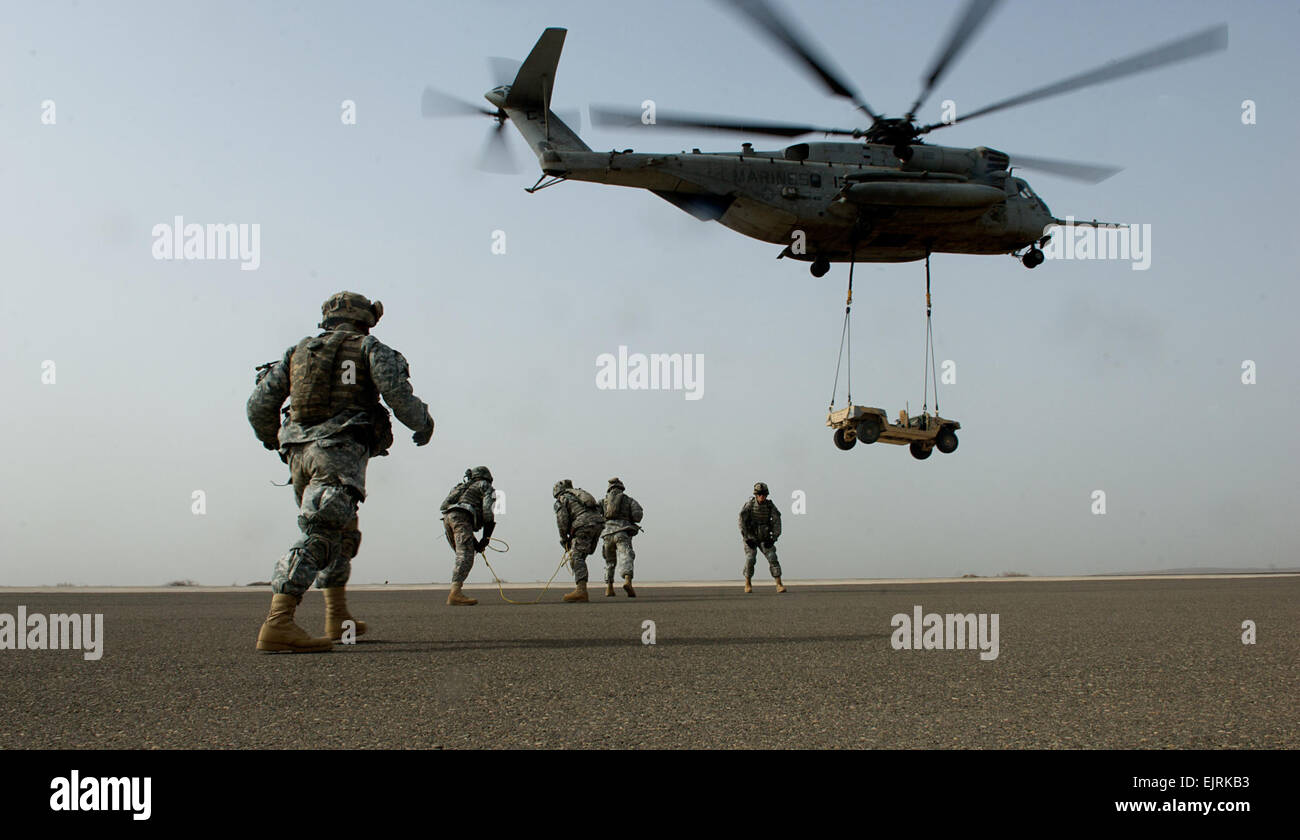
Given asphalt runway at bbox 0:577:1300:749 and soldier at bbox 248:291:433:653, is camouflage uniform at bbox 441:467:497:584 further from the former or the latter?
soldier at bbox 248:291:433:653

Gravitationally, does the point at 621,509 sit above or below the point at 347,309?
below

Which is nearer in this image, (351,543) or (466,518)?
(351,543)

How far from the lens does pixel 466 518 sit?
40.7 ft

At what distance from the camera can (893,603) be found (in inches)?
453

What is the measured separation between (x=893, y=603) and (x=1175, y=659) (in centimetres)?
609

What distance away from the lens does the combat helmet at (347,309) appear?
6.60 meters

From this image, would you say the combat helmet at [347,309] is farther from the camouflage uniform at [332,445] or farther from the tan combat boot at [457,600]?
the tan combat boot at [457,600]

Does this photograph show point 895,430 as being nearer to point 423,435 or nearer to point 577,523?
point 577,523

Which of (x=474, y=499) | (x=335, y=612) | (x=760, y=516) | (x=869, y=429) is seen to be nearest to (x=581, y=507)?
(x=474, y=499)

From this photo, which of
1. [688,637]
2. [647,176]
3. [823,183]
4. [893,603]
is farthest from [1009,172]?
[688,637]

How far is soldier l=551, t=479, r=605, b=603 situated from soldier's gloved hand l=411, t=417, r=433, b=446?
24.7 feet

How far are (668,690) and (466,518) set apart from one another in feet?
27.7

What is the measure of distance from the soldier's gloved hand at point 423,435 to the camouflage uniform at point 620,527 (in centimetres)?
826
